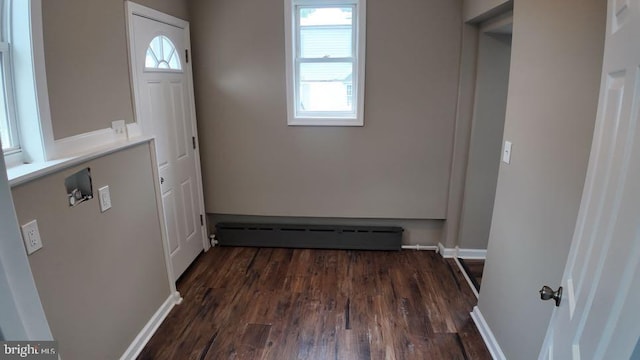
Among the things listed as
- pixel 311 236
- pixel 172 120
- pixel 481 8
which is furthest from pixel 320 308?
pixel 481 8

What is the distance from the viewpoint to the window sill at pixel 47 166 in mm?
1423

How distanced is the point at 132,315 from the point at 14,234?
73.3 inches

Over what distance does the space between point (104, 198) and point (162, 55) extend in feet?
4.28

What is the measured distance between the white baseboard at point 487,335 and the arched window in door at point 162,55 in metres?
2.83

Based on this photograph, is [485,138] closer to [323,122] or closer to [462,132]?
[462,132]

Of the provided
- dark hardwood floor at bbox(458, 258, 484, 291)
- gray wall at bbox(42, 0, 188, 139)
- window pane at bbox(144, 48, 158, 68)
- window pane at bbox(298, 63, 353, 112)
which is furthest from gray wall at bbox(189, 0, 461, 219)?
gray wall at bbox(42, 0, 188, 139)

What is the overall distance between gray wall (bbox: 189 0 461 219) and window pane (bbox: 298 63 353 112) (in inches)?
8.0

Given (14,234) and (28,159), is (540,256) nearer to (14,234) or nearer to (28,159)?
(14,234)

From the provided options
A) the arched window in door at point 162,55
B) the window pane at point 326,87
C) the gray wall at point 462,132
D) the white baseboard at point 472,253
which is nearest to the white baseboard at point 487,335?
→ the white baseboard at point 472,253

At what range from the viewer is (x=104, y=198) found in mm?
1963

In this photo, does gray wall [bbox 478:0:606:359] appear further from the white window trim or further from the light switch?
the white window trim

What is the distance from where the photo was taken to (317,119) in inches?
132

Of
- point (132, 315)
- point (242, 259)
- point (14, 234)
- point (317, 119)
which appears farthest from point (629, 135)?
point (242, 259)

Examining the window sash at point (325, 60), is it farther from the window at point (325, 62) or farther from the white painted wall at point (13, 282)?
the white painted wall at point (13, 282)
